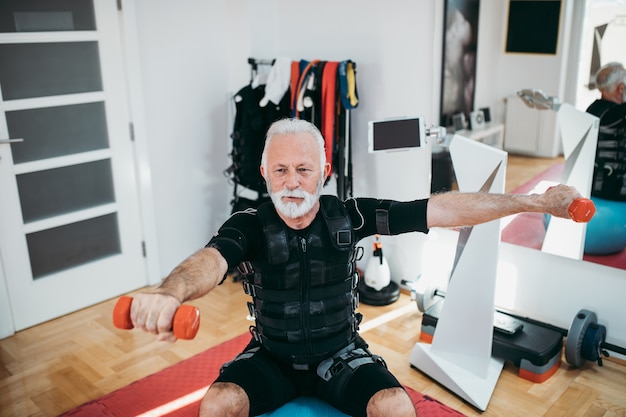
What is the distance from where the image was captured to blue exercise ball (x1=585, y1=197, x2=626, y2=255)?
268 centimetres

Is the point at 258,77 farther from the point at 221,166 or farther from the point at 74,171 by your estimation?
the point at 74,171

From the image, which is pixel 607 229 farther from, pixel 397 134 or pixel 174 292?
pixel 174 292

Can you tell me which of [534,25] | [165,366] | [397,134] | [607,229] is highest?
[534,25]

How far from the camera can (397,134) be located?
2.13m

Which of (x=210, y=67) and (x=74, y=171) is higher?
(x=210, y=67)

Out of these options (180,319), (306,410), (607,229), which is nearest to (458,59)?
(607,229)

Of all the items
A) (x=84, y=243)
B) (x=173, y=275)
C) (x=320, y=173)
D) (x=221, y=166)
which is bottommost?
(x=84, y=243)

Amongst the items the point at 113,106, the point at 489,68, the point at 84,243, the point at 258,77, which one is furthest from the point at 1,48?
the point at 489,68

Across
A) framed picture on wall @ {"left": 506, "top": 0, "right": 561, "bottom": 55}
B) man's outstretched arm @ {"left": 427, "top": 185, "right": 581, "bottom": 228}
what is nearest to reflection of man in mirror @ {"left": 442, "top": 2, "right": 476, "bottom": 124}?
framed picture on wall @ {"left": 506, "top": 0, "right": 561, "bottom": 55}

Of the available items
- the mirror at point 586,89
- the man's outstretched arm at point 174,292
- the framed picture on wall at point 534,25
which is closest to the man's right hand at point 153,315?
the man's outstretched arm at point 174,292

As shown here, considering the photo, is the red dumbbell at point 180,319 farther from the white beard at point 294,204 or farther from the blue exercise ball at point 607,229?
the blue exercise ball at point 607,229

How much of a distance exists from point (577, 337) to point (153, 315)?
2052 millimetres

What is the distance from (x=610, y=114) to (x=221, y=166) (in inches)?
91.3

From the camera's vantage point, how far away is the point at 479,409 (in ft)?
7.94
